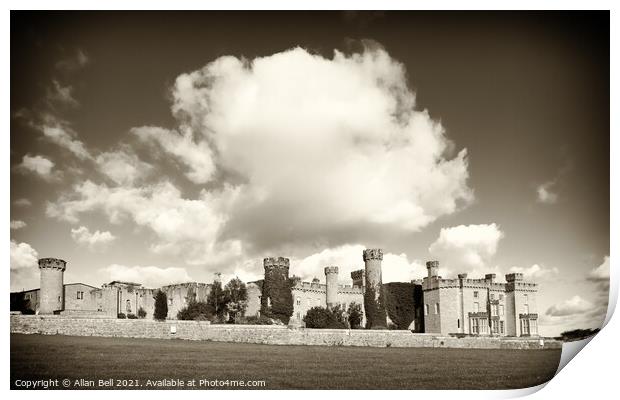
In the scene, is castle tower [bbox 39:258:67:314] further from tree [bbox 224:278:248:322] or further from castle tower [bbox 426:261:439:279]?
castle tower [bbox 426:261:439:279]

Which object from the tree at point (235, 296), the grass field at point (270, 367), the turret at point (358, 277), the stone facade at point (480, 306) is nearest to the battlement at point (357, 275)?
the turret at point (358, 277)

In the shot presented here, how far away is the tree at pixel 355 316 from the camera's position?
3305cm

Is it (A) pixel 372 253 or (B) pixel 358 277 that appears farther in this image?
(B) pixel 358 277

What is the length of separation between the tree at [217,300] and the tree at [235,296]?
0.20 metres

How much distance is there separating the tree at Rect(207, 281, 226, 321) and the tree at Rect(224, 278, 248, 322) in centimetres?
20

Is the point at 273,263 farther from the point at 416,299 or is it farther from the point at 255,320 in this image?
the point at 416,299

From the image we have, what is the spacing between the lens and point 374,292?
32844 mm

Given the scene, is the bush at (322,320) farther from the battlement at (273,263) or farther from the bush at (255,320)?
the battlement at (273,263)

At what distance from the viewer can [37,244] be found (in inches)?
564

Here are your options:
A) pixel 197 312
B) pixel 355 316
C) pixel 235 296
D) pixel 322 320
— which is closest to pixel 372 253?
pixel 355 316

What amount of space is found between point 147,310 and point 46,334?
65.1 ft

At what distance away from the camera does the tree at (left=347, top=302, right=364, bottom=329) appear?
33.0 m

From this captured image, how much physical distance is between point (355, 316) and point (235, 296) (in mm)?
6561

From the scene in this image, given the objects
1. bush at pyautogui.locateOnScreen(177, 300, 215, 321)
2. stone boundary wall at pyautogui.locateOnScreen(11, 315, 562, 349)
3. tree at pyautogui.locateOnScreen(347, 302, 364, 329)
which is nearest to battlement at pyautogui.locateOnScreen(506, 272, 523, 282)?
tree at pyautogui.locateOnScreen(347, 302, 364, 329)
